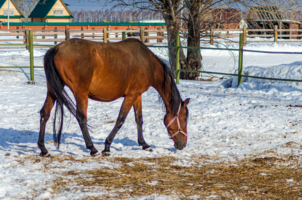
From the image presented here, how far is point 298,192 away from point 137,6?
27.7ft

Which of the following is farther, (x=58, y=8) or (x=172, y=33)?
(x=58, y=8)

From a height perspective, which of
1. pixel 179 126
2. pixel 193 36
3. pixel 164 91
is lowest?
pixel 179 126

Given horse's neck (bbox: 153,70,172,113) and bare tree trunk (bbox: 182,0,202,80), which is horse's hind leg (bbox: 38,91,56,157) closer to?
horse's neck (bbox: 153,70,172,113)

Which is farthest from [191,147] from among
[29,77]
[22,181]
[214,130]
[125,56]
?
[29,77]

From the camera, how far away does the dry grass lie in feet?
11.1

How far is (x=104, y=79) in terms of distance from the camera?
175 inches

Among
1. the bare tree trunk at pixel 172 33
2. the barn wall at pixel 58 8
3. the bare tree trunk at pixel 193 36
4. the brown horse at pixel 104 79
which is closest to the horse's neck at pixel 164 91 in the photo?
the brown horse at pixel 104 79

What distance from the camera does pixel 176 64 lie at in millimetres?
10664

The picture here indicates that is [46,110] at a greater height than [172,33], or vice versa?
[172,33]

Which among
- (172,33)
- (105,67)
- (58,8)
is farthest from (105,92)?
(58,8)

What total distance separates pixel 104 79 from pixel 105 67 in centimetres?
15

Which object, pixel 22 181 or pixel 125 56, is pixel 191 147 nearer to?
pixel 125 56

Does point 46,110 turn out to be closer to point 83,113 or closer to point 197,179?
point 83,113

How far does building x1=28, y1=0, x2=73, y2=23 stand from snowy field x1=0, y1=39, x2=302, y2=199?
4115cm
